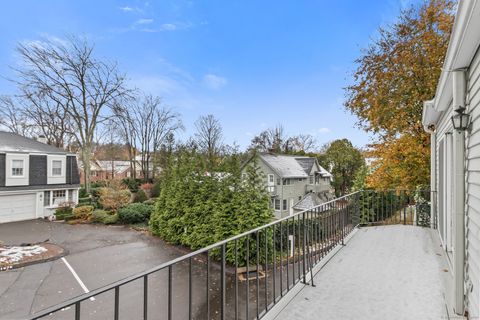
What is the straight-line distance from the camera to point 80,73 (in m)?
19.5

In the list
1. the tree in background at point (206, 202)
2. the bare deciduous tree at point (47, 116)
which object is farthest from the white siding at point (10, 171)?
the tree in background at point (206, 202)

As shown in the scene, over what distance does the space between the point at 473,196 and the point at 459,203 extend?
277 mm

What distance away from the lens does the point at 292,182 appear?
77.7 feet

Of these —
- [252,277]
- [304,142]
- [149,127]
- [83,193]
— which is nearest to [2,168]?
[83,193]

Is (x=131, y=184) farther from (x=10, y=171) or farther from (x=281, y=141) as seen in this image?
(x=281, y=141)

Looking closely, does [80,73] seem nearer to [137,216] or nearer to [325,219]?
[137,216]

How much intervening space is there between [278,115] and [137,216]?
2217cm

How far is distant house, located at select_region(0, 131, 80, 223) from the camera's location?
Result: 14117 mm

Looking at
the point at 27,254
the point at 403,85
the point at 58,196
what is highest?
the point at 403,85

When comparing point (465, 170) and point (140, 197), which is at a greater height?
point (465, 170)

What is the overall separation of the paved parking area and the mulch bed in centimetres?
29

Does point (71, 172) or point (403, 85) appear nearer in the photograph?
point (403, 85)

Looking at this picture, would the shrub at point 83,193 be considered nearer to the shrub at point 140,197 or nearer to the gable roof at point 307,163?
the shrub at point 140,197

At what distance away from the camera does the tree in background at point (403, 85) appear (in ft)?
28.8
